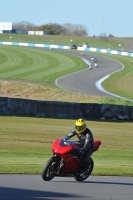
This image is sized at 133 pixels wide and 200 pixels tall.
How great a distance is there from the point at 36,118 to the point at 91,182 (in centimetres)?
1366

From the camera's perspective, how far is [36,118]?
25.2 metres

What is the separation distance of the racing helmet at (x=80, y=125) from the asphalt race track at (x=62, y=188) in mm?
1094

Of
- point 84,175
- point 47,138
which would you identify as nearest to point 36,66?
point 47,138

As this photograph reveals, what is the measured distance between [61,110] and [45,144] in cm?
747

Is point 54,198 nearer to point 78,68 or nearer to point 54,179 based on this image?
point 54,179

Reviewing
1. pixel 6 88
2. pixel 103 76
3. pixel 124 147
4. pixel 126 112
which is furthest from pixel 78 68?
pixel 124 147

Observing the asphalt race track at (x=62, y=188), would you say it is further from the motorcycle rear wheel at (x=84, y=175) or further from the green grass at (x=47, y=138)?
the green grass at (x=47, y=138)

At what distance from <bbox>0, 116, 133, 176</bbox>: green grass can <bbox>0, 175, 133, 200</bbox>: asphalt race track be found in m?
0.85

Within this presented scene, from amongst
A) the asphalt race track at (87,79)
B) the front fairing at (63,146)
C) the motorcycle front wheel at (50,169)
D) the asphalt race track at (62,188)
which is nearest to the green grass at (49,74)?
the asphalt race track at (87,79)

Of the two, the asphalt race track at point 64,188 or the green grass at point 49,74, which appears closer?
the asphalt race track at point 64,188

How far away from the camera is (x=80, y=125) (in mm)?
11086

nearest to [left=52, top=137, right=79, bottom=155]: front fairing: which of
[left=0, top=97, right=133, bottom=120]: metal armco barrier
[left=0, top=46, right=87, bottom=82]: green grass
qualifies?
[left=0, top=97, right=133, bottom=120]: metal armco barrier

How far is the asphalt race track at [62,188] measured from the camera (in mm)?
9781

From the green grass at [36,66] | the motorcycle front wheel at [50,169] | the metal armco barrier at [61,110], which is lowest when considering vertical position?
the green grass at [36,66]
